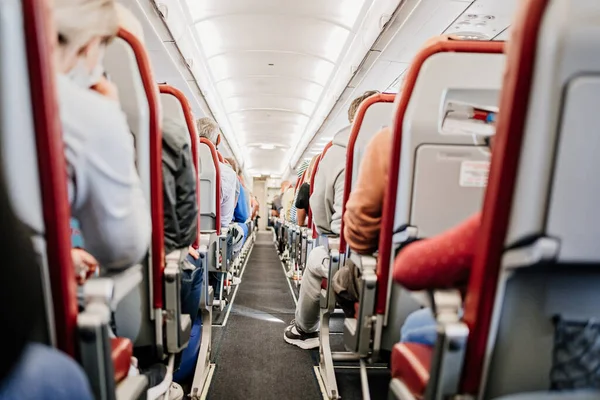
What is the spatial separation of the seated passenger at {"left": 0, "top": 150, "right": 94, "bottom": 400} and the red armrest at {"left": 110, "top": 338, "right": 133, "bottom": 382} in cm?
31

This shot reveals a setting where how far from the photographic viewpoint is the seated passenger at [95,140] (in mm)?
811

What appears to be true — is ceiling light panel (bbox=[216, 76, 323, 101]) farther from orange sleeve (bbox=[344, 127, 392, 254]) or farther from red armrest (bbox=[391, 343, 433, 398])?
red armrest (bbox=[391, 343, 433, 398])

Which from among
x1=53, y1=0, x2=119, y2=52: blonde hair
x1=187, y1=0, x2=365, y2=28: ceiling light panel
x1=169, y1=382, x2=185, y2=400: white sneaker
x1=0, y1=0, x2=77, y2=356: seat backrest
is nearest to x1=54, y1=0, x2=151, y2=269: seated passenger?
x1=53, y1=0, x2=119, y2=52: blonde hair

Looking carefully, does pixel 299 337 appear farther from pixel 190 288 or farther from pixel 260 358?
pixel 190 288

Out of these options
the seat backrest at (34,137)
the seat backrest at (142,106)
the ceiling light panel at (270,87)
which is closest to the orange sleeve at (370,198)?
the seat backrest at (142,106)

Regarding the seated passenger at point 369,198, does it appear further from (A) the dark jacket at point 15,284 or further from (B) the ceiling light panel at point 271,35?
(B) the ceiling light panel at point 271,35

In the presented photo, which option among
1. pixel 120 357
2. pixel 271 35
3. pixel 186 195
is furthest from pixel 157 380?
pixel 271 35

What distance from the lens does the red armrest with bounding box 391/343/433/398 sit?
98 cm

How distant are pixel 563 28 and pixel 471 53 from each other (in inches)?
30.9

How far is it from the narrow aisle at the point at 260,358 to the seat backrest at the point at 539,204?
5.87 ft

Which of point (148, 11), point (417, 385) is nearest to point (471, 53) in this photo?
point (417, 385)

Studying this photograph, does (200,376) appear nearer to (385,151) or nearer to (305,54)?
(385,151)

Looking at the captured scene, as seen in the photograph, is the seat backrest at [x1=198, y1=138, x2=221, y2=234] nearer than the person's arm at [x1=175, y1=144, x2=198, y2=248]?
No

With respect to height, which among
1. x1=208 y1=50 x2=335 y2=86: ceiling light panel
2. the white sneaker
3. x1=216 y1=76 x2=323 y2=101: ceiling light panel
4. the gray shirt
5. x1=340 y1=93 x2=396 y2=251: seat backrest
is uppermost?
x1=208 y1=50 x2=335 y2=86: ceiling light panel
